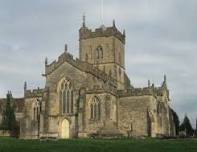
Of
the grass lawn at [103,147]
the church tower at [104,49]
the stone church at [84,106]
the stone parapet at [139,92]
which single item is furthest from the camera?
the church tower at [104,49]

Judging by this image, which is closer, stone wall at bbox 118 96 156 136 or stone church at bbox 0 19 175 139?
stone church at bbox 0 19 175 139

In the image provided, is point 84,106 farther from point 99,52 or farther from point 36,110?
point 99,52

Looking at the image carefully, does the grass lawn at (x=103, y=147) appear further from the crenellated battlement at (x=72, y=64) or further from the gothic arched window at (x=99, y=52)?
the gothic arched window at (x=99, y=52)

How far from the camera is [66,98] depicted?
71125 millimetres

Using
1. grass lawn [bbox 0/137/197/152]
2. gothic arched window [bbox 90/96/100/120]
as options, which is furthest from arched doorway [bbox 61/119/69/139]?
grass lawn [bbox 0/137/197/152]

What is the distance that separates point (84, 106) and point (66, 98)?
10.2 ft

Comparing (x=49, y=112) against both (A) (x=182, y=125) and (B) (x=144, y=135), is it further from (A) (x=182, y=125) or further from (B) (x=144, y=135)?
(A) (x=182, y=125)

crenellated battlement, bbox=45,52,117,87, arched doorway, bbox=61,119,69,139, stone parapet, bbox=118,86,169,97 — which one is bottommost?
arched doorway, bbox=61,119,69,139

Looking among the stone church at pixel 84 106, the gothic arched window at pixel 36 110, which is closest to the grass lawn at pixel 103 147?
the stone church at pixel 84 106

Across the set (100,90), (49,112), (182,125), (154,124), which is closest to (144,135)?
(154,124)

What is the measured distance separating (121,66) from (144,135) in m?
21.3

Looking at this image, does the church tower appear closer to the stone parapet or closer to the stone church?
the stone church

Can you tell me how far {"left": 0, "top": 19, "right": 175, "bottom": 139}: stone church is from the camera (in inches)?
2717

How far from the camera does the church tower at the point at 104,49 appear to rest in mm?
85125
